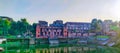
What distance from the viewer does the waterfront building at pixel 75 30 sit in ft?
39.0

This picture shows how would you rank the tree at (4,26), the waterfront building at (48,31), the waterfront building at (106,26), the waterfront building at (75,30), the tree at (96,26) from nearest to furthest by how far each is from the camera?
the tree at (4,26)
the waterfront building at (106,26)
the tree at (96,26)
the waterfront building at (48,31)
the waterfront building at (75,30)

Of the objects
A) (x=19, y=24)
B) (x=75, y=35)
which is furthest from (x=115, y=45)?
(x=19, y=24)

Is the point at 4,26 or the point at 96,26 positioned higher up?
the point at 4,26

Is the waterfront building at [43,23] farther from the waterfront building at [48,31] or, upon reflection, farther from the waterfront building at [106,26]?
the waterfront building at [106,26]

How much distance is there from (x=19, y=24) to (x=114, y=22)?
4.78m

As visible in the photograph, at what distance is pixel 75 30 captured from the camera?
1243 centimetres

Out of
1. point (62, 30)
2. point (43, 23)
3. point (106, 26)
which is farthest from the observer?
point (62, 30)

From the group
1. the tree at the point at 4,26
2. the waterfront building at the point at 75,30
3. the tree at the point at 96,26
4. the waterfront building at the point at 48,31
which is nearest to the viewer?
the tree at the point at 4,26

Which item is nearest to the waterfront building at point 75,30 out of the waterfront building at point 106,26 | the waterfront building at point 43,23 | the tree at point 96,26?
the tree at point 96,26

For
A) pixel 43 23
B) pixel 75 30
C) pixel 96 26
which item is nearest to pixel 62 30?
pixel 75 30

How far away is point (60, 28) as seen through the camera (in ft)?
40.4

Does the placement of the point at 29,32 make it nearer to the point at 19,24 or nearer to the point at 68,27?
the point at 19,24

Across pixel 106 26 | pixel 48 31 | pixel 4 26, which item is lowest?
pixel 48 31

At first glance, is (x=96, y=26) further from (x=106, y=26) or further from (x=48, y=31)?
(x=48, y=31)
